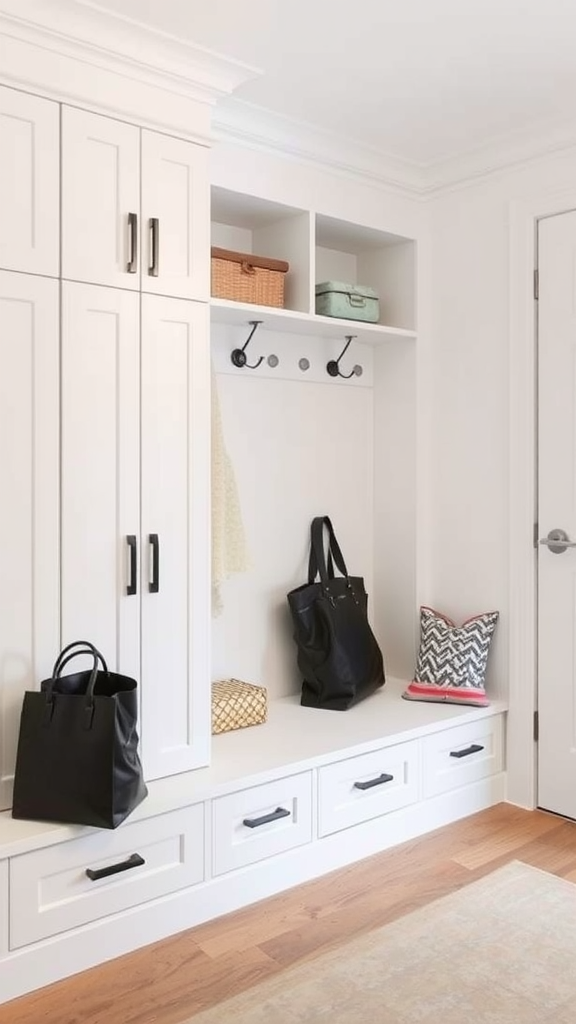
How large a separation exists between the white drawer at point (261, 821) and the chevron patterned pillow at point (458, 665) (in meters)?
0.82

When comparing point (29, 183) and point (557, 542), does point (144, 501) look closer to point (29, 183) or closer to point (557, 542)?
point (29, 183)

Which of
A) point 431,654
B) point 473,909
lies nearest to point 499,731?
point 431,654

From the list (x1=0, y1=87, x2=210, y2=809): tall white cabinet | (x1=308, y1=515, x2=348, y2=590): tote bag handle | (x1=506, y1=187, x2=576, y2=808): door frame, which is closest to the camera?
(x1=0, y1=87, x2=210, y2=809): tall white cabinet

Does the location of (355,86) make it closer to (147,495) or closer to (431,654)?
(147,495)

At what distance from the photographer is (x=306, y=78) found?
2.80m

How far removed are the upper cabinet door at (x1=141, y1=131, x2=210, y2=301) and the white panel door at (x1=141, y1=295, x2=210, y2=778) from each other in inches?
2.3

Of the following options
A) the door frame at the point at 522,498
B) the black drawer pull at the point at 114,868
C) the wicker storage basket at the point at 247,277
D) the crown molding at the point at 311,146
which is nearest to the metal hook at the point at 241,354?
the wicker storage basket at the point at 247,277

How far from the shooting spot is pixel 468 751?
3287 millimetres

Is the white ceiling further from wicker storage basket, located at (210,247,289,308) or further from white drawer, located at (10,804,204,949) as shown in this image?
white drawer, located at (10,804,204,949)

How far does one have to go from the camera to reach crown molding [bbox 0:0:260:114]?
88.4 inches

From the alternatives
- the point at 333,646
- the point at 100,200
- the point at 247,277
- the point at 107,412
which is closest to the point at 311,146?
the point at 247,277

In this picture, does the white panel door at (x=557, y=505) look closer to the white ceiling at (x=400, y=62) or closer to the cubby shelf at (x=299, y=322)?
the white ceiling at (x=400, y=62)

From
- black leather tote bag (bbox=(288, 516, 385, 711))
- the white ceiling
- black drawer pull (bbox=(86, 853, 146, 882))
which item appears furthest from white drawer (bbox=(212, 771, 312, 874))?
the white ceiling

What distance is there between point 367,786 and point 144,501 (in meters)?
1.21
